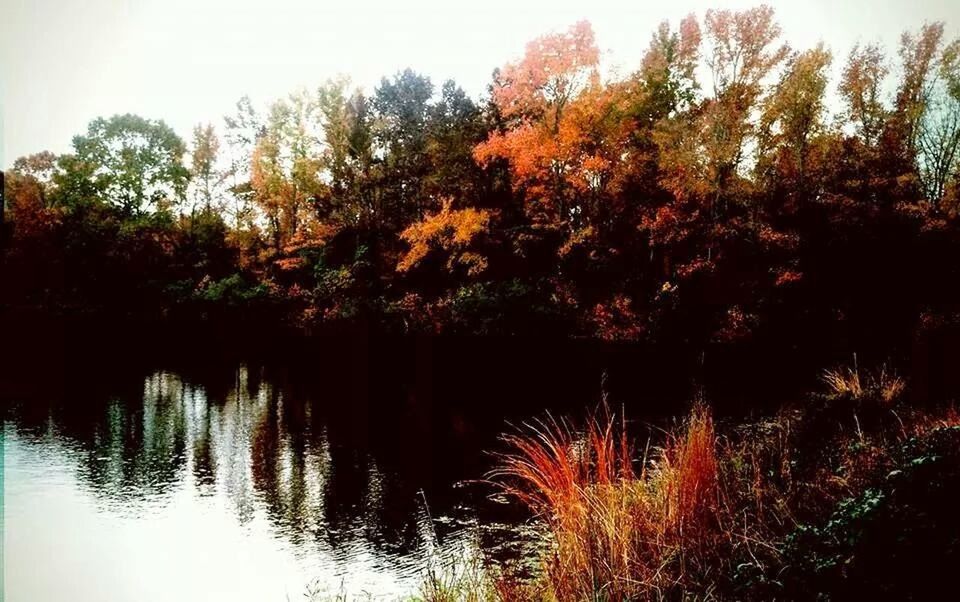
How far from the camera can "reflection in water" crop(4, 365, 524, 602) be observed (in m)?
6.62

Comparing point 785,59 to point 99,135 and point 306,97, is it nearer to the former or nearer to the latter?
point 306,97

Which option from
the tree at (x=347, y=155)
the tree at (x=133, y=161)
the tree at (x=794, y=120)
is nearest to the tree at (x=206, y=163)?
the tree at (x=133, y=161)

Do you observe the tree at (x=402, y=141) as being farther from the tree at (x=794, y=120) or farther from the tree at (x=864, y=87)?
the tree at (x=864, y=87)

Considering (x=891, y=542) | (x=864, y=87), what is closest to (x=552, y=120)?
(x=864, y=87)

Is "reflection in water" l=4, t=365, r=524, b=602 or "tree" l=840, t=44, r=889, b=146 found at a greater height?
"tree" l=840, t=44, r=889, b=146

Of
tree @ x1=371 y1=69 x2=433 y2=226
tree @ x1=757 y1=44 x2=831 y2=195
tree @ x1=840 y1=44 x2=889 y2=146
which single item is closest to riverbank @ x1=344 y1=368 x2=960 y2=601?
tree @ x1=757 y1=44 x2=831 y2=195

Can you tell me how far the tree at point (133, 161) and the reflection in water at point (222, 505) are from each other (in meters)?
28.3

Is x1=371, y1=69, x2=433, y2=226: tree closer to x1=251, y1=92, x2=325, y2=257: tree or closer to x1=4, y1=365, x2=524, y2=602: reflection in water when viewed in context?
x1=251, y1=92, x2=325, y2=257: tree

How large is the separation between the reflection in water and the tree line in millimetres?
14406

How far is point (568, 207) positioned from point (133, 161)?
29.7 m

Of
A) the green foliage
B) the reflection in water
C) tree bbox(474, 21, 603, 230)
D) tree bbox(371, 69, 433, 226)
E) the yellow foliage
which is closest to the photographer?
the green foliage

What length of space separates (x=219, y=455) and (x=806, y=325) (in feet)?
62.8

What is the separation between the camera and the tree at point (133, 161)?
36625mm

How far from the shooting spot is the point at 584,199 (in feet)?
85.3
